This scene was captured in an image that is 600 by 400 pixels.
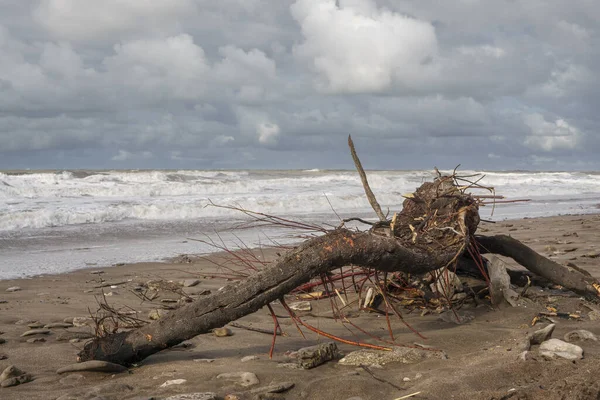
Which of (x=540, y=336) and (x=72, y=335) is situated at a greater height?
(x=540, y=336)

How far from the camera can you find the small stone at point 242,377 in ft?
9.30

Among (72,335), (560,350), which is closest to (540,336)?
(560,350)

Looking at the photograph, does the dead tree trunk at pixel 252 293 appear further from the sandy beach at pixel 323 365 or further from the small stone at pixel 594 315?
the small stone at pixel 594 315

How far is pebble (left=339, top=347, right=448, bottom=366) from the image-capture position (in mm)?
3123

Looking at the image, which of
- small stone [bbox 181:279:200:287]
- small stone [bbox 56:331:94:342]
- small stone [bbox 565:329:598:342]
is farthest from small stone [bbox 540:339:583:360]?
small stone [bbox 181:279:200:287]

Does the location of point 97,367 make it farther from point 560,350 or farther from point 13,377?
point 560,350

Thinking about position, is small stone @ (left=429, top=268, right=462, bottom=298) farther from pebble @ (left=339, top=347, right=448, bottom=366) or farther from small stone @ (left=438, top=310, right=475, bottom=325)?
pebble @ (left=339, top=347, right=448, bottom=366)

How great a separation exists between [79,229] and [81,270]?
4.54 m

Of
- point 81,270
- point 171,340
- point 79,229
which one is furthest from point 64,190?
point 171,340

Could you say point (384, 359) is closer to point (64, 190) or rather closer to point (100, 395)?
point (100, 395)

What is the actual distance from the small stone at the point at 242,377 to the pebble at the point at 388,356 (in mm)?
551

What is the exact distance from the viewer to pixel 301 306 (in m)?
4.77

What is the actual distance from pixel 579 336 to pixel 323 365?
→ 162 cm

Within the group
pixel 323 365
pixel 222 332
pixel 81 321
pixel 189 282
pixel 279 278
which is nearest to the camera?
pixel 279 278
